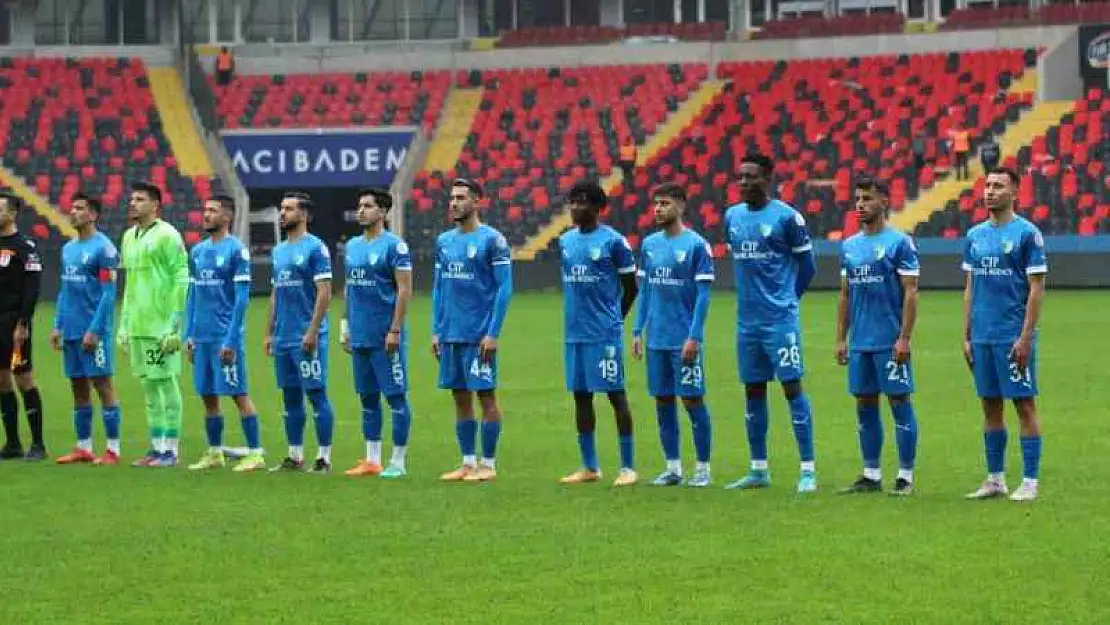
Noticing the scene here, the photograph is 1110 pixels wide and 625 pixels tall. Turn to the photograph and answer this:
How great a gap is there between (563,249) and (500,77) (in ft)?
140

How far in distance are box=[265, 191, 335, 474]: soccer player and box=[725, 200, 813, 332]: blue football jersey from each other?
11.6ft

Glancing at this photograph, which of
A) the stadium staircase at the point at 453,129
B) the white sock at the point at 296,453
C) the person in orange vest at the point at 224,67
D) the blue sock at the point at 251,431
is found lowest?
the white sock at the point at 296,453

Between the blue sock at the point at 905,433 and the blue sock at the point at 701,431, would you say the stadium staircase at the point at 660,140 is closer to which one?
the blue sock at the point at 701,431

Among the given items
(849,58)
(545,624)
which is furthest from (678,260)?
(849,58)

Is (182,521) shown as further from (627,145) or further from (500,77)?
(500,77)

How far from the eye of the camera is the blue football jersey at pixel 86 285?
59.4 feet

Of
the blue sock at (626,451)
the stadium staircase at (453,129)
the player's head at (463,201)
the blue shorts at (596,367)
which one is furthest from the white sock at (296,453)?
the stadium staircase at (453,129)

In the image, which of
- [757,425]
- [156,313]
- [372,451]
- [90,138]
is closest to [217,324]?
[156,313]

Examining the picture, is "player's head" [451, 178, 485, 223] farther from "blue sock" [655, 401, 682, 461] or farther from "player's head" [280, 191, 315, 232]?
"blue sock" [655, 401, 682, 461]

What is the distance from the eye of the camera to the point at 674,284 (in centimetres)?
1561

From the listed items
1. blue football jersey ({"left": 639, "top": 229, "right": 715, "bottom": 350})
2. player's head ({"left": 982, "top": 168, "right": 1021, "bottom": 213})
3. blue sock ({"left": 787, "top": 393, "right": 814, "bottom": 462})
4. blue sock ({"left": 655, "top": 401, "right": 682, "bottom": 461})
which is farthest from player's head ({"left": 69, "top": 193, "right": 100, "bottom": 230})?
player's head ({"left": 982, "top": 168, "right": 1021, "bottom": 213})

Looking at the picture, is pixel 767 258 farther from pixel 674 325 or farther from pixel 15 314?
pixel 15 314

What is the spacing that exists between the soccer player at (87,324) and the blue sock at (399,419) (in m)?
2.68

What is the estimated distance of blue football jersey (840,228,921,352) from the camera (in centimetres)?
1467
